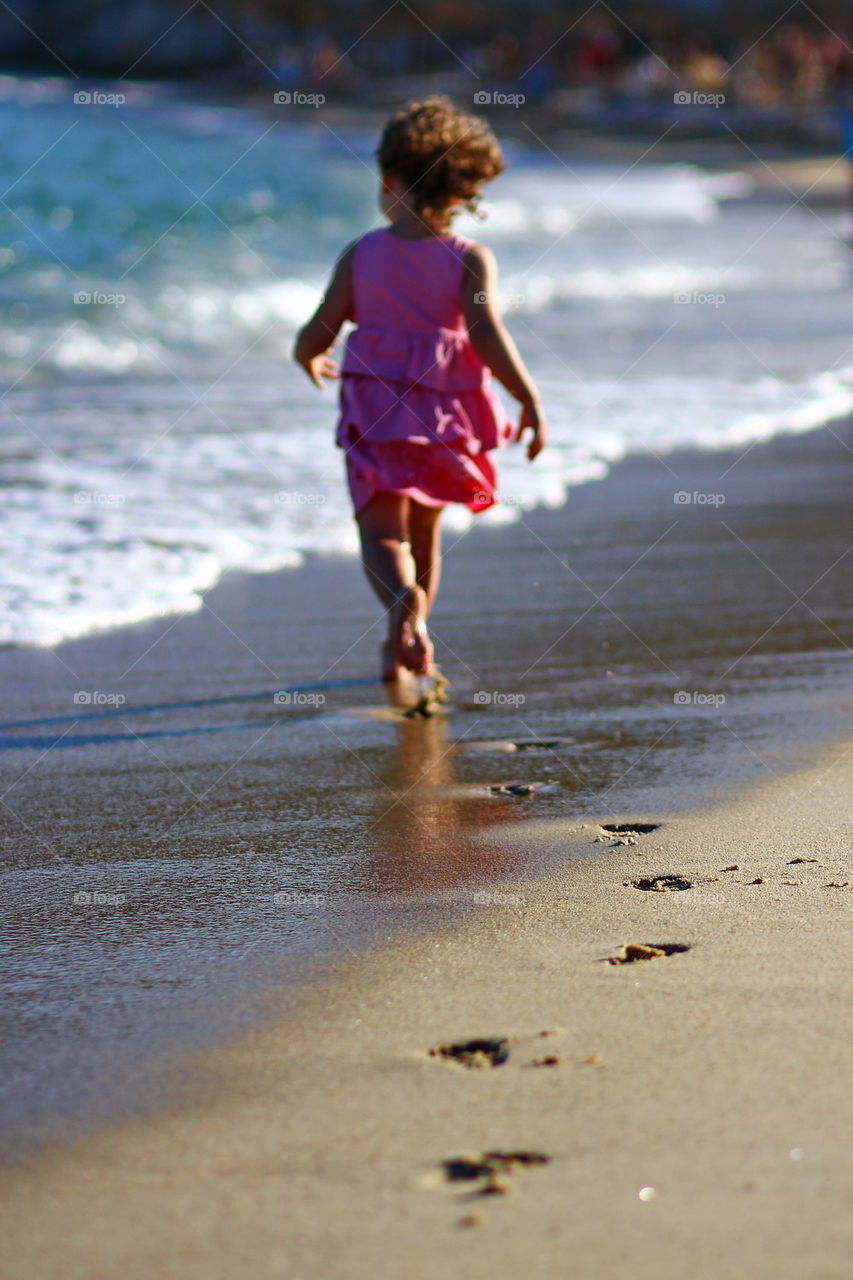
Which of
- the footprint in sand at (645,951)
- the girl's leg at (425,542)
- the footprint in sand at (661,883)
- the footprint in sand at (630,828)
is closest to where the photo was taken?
the footprint in sand at (645,951)

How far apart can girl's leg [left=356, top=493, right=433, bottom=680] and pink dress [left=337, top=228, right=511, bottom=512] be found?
51mm

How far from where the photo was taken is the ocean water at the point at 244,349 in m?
5.50

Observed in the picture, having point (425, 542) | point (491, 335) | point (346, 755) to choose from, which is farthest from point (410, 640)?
point (491, 335)

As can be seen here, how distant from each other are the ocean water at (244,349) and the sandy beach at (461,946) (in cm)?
103

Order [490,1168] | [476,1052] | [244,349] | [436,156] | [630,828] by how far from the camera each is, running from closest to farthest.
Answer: [490,1168], [476,1052], [630,828], [436,156], [244,349]

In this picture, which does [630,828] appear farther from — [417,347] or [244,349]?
[244,349]

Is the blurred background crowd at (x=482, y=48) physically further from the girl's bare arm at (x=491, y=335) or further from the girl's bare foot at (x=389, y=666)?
the girl's bare foot at (x=389, y=666)

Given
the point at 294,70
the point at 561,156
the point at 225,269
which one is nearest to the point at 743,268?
the point at 225,269

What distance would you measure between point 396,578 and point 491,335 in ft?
2.16

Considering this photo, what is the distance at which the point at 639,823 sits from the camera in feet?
9.50

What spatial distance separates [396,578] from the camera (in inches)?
151

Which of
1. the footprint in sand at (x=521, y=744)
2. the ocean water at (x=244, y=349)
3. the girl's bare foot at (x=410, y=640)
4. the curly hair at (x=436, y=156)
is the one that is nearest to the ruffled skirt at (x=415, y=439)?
the girl's bare foot at (x=410, y=640)

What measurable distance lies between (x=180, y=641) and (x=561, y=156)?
3700 centimetres

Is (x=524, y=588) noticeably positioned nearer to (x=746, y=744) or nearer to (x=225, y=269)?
(x=746, y=744)
